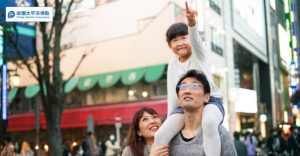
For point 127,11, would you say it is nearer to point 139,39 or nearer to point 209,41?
point 139,39

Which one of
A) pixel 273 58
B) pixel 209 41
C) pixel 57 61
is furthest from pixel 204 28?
pixel 57 61

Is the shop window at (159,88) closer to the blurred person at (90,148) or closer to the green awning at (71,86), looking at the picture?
the green awning at (71,86)

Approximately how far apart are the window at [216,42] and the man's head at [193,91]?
17.0m

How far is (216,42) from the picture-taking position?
20234 millimetres

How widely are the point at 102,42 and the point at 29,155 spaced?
40.3 ft

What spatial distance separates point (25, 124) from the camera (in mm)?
27391

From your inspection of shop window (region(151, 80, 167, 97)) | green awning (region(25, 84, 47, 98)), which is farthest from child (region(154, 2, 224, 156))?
green awning (region(25, 84, 47, 98))

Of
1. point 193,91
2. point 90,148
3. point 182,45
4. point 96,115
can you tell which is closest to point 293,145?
point 90,148

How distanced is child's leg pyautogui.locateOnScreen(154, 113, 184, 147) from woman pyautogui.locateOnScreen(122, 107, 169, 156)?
985 mm

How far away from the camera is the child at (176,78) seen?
2.21m

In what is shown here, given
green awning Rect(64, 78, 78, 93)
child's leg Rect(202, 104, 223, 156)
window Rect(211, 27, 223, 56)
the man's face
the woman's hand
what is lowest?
the woman's hand

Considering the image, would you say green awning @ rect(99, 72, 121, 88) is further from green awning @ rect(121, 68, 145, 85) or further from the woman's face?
the woman's face

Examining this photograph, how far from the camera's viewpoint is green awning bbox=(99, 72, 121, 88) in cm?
2377

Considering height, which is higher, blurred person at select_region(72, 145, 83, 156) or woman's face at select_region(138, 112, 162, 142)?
woman's face at select_region(138, 112, 162, 142)
